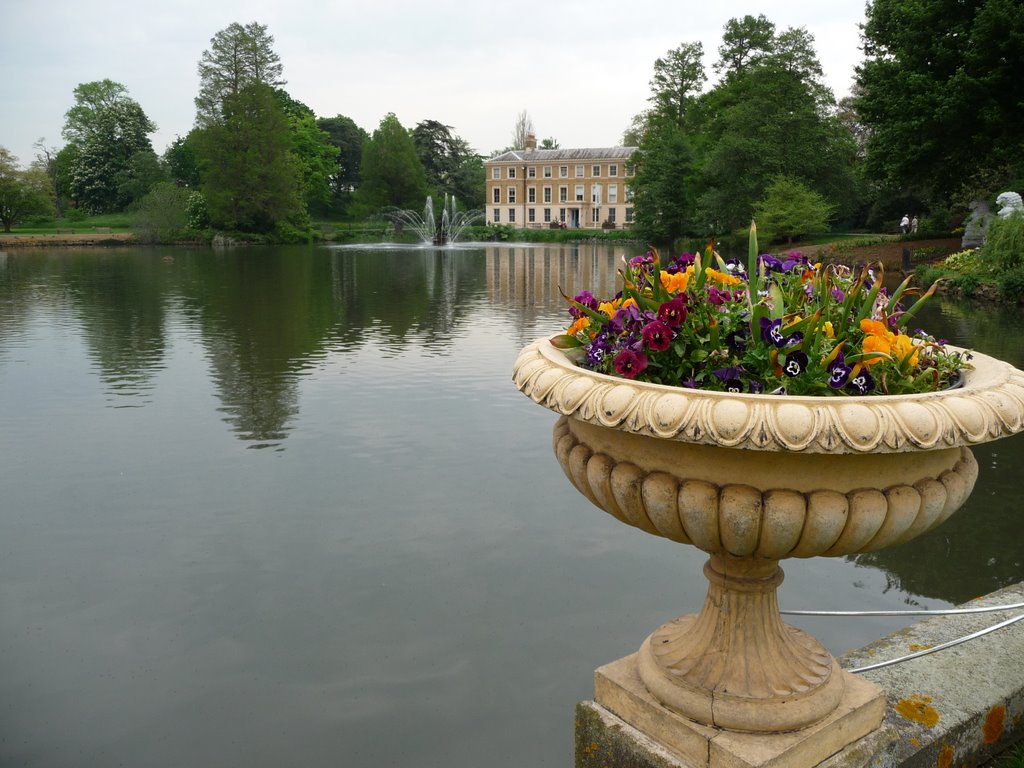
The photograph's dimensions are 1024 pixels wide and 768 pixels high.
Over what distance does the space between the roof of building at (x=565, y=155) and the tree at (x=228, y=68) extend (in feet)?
89.0

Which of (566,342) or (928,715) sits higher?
(566,342)

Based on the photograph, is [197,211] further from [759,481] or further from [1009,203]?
[759,481]

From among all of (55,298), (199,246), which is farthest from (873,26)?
(199,246)

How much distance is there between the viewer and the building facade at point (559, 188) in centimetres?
7338

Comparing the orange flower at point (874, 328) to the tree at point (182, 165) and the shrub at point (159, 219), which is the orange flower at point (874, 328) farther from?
the tree at point (182, 165)

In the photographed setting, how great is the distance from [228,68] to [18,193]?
53.6 feet

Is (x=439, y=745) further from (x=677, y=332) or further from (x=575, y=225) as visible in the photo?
(x=575, y=225)

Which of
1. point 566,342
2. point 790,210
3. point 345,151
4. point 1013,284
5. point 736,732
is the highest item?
point 345,151

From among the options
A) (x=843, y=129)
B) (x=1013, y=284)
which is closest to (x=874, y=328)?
(x=1013, y=284)

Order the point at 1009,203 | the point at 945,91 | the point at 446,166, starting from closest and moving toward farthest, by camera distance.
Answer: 1. the point at 1009,203
2. the point at 945,91
3. the point at 446,166

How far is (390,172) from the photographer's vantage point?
226 ft

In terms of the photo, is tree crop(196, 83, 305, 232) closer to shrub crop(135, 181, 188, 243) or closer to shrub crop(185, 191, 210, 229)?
shrub crop(185, 191, 210, 229)

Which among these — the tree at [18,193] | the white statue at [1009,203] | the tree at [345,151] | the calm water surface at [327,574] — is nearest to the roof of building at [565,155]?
the tree at [345,151]

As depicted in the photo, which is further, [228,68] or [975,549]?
[228,68]
